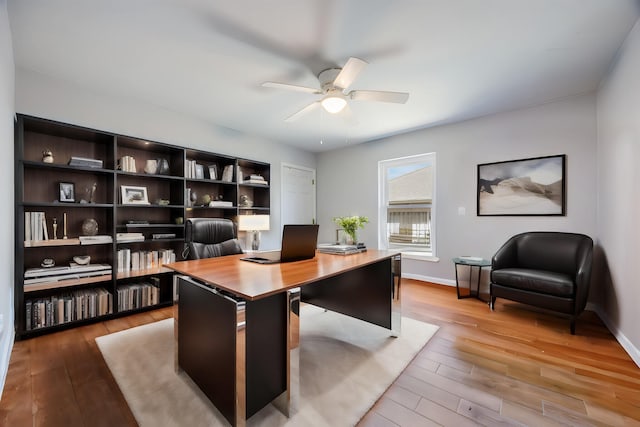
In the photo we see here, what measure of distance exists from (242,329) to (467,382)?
4.82 feet

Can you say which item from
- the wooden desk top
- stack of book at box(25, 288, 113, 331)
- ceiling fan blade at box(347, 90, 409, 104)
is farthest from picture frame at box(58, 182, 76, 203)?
ceiling fan blade at box(347, 90, 409, 104)

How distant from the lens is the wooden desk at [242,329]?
1.17m

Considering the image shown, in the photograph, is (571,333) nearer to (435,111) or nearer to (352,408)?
(352,408)

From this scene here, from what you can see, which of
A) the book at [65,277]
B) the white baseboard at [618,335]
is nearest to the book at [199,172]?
the book at [65,277]

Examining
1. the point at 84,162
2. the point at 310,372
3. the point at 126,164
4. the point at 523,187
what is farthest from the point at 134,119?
the point at 523,187

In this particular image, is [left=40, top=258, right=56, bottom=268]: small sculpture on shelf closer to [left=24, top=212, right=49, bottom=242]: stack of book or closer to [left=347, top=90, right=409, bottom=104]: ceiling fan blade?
[left=24, top=212, right=49, bottom=242]: stack of book

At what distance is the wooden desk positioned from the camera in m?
1.17

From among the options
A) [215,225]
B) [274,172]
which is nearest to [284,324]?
[215,225]

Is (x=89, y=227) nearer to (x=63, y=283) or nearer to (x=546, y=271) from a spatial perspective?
(x=63, y=283)

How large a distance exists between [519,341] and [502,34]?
2416mm

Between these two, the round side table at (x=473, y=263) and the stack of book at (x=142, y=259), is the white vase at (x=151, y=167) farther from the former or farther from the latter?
the round side table at (x=473, y=263)

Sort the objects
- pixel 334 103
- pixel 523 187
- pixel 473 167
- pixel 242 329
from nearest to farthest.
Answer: pixel 242 329
pixel 334 103
pixel 523 187
pixel 473 167

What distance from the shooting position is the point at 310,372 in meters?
1.71

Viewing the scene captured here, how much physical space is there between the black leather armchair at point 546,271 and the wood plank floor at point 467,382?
0.27 m
